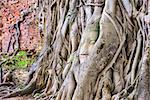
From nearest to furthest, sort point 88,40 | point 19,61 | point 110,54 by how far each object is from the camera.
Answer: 1. point 110,54
2. point 88,40
3. point 19,61

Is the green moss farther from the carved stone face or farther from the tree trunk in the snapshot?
the carved stone face

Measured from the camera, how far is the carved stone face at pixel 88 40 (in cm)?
399

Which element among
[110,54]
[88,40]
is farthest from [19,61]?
[110,54]

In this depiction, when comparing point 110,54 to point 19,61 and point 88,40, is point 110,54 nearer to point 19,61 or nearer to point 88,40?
point 88,40

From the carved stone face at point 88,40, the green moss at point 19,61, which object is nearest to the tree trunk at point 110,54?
the carved stone face at point 88,40

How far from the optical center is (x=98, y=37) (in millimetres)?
4008

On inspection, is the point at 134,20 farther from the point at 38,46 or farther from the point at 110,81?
the point at 38,46

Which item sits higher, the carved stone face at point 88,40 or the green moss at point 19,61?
the carved stone face at point 88,40

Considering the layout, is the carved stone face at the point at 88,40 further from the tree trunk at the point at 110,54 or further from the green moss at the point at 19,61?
the green moss at the point at 19,61

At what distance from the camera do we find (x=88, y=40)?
4.05 metres

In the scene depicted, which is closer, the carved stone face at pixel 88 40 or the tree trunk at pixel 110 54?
the tree trunk at pixel 110 54

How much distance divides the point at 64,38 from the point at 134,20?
62.2 inches

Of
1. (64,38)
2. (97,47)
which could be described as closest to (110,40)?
(97,47)

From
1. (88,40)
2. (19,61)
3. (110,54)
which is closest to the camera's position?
(110,54)
